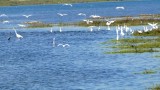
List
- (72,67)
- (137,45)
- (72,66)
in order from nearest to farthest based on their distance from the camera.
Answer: (72,67)
(72,66)
(137,45)

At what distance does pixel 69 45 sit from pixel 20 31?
24625mm

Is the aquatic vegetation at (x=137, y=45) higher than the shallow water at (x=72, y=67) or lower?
higher

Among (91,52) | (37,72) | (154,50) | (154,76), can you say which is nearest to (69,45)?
(91,52)

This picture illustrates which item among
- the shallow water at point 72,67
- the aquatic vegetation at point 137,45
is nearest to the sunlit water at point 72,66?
the shallow water at point 72,67

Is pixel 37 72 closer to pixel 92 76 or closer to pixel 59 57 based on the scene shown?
pixel 92 76

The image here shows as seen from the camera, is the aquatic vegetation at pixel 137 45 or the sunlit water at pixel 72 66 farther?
the aquatic vegetation at pixel 137 45

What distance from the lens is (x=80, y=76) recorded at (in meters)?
39.9

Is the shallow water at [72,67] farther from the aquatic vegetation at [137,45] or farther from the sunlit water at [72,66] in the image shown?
the aquatic vegetation at [137,45]

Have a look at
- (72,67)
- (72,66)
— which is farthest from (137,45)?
(72,67)

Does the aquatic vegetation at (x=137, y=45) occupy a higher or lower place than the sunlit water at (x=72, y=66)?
higher

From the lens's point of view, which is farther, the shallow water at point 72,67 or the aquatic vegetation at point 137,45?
the aquatic vegetation at point 137,45

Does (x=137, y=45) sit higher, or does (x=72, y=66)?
(x=137, y=45)

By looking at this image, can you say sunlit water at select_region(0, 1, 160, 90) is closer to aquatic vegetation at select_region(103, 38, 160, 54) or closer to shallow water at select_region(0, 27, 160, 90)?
shallow water at select_region(0, 27, 160, 90)

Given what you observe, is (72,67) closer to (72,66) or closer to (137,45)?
(72,66)
